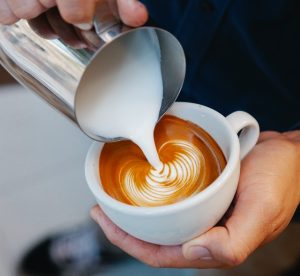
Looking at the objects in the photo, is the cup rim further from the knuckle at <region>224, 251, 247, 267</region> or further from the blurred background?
the blurred background

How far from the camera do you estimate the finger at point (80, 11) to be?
422 millimetres

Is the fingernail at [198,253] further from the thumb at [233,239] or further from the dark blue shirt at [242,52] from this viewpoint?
the dark blue shirt at [242,52]

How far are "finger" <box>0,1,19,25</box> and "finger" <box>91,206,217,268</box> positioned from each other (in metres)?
0.23

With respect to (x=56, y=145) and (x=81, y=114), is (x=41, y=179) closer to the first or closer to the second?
(x=56, y=145)

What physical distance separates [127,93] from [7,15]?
0.48 ft

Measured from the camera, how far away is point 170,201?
503 millimetres

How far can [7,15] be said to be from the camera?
50 cm

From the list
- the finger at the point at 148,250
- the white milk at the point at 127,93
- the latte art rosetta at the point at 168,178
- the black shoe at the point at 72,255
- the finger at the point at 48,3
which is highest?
the finger at the point at 48,3

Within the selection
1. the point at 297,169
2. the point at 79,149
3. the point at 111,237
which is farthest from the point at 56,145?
the point at 297,169

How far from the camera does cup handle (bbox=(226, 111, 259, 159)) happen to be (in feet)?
1.71

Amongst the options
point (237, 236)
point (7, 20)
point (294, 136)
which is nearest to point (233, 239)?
point (237, 236)

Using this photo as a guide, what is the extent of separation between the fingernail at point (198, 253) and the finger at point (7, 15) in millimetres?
295

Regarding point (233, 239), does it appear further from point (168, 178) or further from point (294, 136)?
point (294, 136)

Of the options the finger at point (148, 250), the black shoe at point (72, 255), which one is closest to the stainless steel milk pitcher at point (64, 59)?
the finger at point (148, 250)
